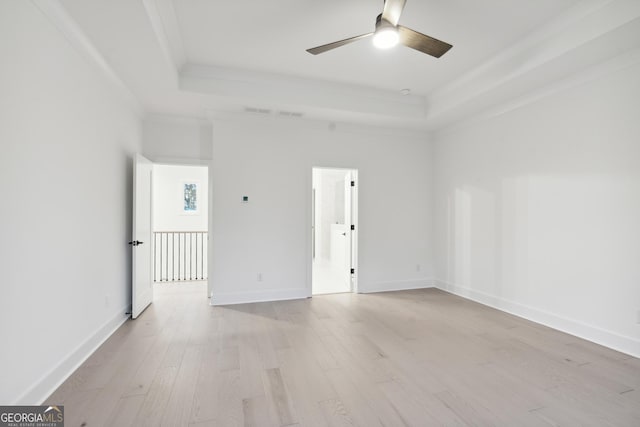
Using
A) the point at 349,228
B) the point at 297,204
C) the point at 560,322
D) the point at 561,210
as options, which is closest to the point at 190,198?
the point at 297,204

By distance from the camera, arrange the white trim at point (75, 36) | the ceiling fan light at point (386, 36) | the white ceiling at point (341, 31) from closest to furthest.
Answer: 1. the white trim at point (75, 36)
2. the ceiling fan light at point (386, 36)
3. the white ceiling at point (341, 31)

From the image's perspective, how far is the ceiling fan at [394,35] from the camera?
7.16ft

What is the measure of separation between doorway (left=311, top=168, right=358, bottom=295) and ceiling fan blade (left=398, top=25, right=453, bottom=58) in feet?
8.72

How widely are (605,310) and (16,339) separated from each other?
498 cm

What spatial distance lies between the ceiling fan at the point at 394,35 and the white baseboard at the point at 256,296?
3.45m

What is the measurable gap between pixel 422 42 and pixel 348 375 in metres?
2.84

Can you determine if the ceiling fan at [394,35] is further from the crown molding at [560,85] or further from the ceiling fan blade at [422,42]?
the crown molding at [560,85]

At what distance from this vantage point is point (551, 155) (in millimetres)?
3582

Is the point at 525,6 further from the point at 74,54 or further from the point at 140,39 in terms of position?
the point at 74,54

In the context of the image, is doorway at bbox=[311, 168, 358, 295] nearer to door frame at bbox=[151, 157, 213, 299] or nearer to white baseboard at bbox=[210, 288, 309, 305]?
white baseboard at bbox=[210, 288, 309, 305]

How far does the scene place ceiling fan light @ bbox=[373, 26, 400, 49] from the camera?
7.55 ft

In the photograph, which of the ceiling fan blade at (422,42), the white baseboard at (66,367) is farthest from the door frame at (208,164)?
the ceiling fan blade at (422,42)

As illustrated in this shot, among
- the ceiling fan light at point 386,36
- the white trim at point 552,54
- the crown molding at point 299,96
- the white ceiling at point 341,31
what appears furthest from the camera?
the crown molding at point 299,96

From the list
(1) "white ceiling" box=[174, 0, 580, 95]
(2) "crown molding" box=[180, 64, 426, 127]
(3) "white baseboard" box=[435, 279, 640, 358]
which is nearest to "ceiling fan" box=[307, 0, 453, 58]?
(1) "white ceiling" box=[174, 0, 580, 95]
